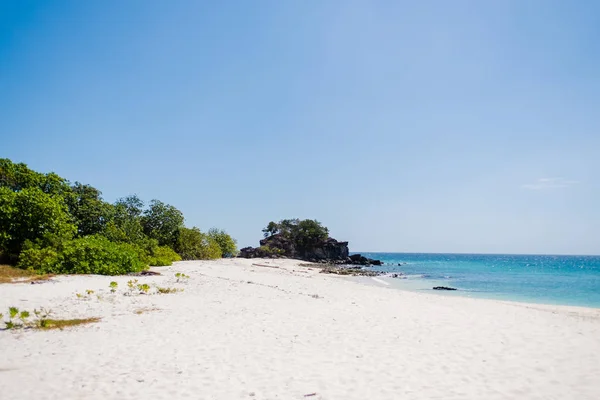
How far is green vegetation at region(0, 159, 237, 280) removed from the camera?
2395 centimetres

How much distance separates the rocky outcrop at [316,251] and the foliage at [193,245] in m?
35.8

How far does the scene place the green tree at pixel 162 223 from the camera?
5182 centimetres

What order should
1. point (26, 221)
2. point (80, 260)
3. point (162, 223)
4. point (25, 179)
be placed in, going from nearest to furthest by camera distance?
point (80, 260) < point (26, 221) < point (25, 179) < point (162, 223)

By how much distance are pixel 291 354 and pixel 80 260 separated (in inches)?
808

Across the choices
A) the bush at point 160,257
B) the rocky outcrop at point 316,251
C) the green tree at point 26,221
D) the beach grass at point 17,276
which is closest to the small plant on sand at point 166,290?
the beach grass at point 17,276

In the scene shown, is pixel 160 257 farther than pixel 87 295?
Yes

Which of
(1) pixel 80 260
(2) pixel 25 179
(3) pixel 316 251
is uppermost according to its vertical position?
(2) pixel 25 179

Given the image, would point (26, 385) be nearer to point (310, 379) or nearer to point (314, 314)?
point (310, 379)

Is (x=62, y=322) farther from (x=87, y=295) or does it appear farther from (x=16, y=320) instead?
(x=87, y=295)

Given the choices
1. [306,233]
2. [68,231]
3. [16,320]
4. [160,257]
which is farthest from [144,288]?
[306,233]

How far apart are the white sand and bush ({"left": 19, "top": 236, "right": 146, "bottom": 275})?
864cm

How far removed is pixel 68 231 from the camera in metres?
28.2

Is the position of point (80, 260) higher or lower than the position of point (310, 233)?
lower

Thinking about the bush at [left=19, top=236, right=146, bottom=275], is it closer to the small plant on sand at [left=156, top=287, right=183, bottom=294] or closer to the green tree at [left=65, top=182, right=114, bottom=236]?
the small plant on sand at [left=156, top=287, right=183, bottom=294]
